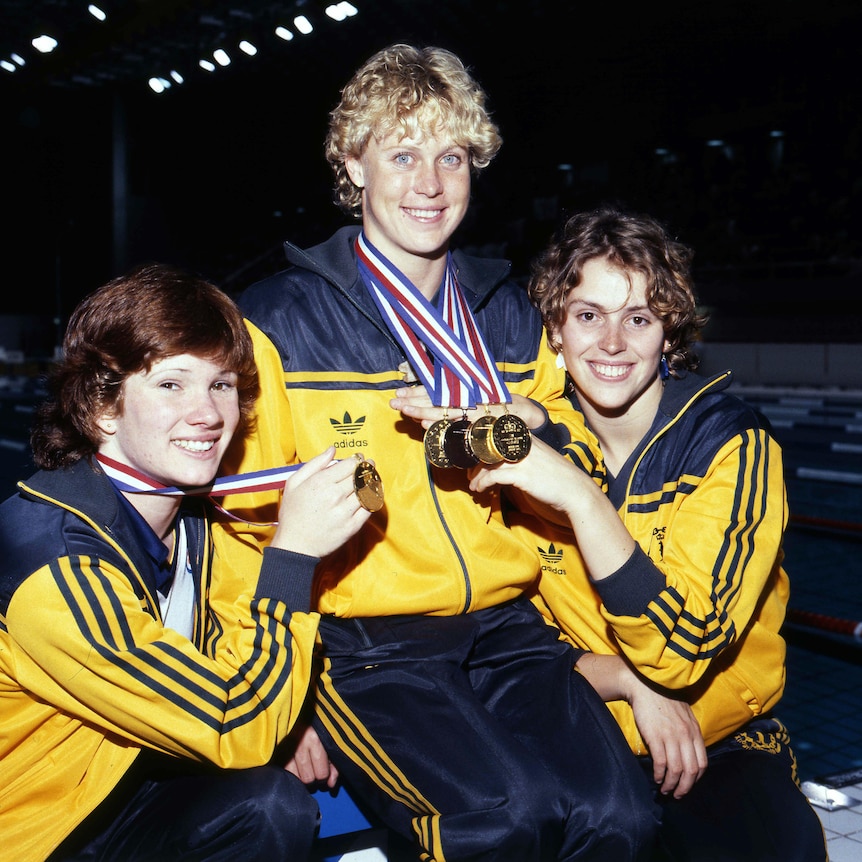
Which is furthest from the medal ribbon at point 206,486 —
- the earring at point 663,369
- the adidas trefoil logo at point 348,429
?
the earring at point 663,369

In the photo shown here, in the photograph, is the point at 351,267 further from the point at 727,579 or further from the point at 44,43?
the point at 44,43

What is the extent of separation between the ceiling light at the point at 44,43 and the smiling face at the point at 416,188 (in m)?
14.3

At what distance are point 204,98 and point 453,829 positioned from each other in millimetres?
16684

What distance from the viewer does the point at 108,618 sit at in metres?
1.55

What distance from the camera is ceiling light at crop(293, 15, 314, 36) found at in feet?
40.0

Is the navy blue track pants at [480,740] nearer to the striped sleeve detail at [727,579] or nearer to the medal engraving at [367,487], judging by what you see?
the striped sleeve detail at [727,579]

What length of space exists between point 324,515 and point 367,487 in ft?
0.30

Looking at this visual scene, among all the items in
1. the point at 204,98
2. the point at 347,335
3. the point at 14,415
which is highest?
the point at 204,98

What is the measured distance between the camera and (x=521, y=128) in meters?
16.0

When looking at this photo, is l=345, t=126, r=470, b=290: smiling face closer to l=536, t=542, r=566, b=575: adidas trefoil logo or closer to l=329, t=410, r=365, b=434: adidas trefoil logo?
l=329, t=410, r=365, b=434: adidas trefoil logo

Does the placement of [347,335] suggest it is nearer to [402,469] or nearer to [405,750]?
[402,469]

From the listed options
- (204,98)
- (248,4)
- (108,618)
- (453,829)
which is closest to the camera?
(108,618)

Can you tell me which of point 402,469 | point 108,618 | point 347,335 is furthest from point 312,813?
Answer: point 347,335

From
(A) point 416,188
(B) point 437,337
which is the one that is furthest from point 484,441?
(A) point 416,188
